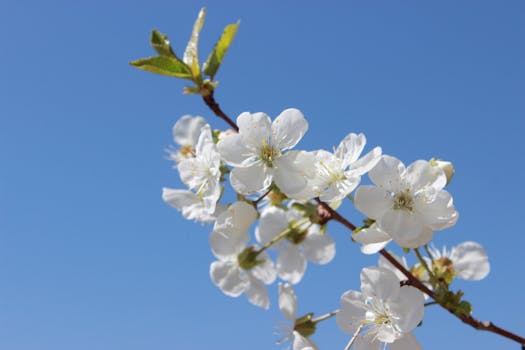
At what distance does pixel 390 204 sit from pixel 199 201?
2.90ft

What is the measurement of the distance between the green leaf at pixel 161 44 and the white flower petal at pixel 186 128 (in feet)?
2.00

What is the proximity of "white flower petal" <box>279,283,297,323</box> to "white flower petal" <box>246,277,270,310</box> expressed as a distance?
5.2 inches

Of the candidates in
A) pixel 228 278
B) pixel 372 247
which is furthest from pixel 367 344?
pixel 228 278

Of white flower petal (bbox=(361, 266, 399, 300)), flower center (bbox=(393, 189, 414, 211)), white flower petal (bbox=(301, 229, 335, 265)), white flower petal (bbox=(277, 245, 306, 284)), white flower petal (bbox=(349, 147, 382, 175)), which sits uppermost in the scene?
white flower petal (bbox=(301, 229, 335, 265))

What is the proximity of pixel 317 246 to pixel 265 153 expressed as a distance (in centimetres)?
107

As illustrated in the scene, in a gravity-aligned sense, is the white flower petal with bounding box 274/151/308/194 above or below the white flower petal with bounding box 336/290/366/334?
above

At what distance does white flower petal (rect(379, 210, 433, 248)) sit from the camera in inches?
67.2

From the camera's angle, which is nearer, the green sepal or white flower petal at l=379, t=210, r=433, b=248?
white flower petal at l=379, t=210, r=433, b=248

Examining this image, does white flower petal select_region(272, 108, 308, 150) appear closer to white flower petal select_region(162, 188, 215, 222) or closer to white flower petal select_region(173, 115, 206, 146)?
white flower petal select_region(162, 188, 215, 222)

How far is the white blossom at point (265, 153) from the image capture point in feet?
6.07

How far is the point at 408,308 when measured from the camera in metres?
1.78

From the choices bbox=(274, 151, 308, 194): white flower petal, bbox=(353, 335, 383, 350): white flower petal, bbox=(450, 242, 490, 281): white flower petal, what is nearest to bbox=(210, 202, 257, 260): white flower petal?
bbox=(274, 151, 308, 194): white flower petal

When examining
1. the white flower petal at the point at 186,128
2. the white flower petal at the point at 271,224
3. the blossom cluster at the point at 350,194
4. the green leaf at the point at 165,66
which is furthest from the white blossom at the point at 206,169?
the white flower petal at the point at 271,224

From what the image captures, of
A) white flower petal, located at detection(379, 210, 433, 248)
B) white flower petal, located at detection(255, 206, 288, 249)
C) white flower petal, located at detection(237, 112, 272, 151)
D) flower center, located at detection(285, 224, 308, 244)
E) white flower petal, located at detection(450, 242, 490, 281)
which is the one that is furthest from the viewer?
white flower petal, located at detection(255, 206, 288, 249)
